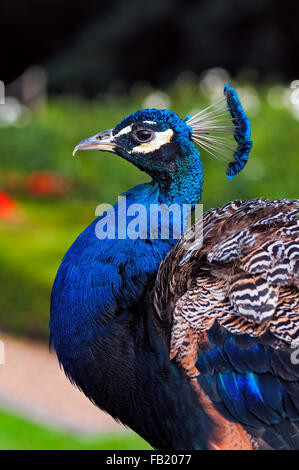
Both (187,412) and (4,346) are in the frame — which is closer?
(187,412)

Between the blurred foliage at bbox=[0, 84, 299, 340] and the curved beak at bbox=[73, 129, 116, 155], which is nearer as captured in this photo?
the curved beak at bbox=[73, 129, 116, 155]

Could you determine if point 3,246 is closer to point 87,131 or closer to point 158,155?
point 87,131

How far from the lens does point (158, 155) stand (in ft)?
6.47

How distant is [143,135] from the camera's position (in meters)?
1.98

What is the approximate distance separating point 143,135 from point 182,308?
0.58 metres

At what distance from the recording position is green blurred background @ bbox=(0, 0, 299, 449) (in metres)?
4.89

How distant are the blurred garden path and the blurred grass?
170mm

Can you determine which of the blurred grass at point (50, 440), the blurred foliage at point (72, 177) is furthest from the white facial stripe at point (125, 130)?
the blurred foliage at point (72, 177)

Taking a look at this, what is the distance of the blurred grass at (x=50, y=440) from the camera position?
3373 millimetres

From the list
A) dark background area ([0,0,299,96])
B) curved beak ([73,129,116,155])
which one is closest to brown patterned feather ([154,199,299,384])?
curved beak ([73,129,116,155])

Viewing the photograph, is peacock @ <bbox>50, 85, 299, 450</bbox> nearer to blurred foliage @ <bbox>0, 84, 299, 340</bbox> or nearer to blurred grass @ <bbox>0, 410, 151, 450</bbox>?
A: blurred grass @ <bbox>0, 410, 151, 450</bbox>

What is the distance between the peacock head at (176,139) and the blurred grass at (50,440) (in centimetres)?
184
